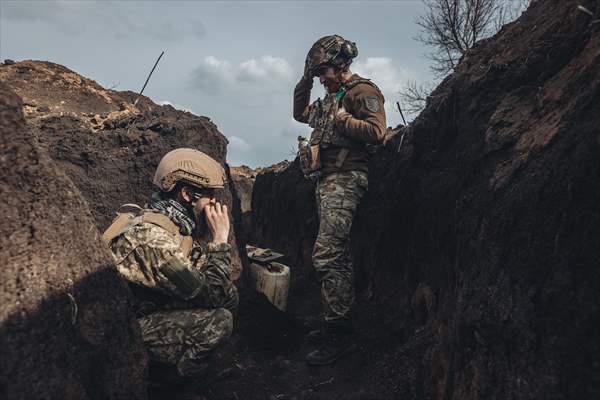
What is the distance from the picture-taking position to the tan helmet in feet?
11.3

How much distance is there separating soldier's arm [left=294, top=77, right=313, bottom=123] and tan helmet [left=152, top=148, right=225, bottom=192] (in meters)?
2.01

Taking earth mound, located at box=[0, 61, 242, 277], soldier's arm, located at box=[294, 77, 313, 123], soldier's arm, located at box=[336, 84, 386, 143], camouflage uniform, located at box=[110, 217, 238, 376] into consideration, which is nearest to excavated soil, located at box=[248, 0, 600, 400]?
soldier's arm, located at box=[336, 84, 386, 143]

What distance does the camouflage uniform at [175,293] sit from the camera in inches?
119

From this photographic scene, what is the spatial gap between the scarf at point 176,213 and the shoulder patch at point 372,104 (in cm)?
193

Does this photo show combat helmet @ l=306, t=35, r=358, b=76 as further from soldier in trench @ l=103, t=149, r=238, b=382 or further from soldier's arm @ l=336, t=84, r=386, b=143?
soldier in trench @ l=103, t=149, r=238, b=382

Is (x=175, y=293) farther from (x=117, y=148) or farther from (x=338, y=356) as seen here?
(x=117, y=148)

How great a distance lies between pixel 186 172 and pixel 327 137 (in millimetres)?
1622

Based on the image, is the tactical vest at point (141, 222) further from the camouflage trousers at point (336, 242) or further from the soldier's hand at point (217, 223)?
the camouflage trousers at point (336, 242)

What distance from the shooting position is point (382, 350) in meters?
4.17

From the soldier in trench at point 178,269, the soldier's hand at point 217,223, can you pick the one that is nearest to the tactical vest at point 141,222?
the soldier in trench at point 178,269

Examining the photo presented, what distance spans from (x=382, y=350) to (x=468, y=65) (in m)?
3.08

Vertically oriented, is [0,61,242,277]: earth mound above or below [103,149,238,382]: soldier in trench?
above

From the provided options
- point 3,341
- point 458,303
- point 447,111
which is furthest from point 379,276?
point 3,341

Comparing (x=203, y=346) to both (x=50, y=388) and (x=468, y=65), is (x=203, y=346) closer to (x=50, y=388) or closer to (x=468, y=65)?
(x=50, y=388)
